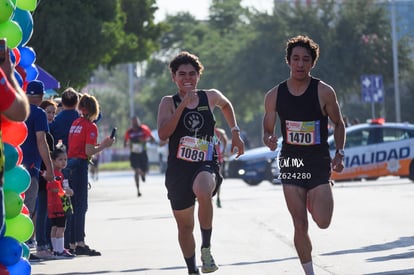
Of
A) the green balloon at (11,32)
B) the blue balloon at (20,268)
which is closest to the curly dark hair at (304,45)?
the green balloon at (11,32)

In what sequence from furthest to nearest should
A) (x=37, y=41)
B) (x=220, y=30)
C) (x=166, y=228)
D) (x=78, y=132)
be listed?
(x=220, y=30) < (x=37, y=41) < (x=166, y=228) < (x=78, y=132)

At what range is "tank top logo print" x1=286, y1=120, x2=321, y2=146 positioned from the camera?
31.9 feet

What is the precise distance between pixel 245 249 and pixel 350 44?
4316cm

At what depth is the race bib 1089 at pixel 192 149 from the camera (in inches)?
389

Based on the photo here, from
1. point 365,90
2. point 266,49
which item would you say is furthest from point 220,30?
point 365,90

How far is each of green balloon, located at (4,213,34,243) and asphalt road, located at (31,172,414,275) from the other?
288 cm

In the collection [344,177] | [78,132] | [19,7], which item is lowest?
[344,177]

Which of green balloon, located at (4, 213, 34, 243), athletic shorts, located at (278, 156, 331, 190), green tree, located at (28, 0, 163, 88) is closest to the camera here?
green balloon, located at (4, 213, 34, 243)

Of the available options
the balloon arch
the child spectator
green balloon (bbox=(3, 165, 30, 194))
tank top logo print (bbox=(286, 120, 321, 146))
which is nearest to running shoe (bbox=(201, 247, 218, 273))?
tank top logo print (bbox=(286, 120, 321, 146))

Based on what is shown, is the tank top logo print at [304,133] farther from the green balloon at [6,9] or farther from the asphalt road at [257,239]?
the green balloon at [6,9]

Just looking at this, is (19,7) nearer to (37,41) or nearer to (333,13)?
(37,41)

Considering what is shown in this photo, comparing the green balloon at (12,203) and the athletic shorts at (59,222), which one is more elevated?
the green balloon at (12,203)

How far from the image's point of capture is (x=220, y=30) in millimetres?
73000

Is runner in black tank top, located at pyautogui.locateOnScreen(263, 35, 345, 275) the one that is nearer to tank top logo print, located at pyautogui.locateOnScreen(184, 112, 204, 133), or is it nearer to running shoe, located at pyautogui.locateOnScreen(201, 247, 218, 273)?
tank top logo print, located at pyautogui.locateOnScreen(184, 112, 204, 133)
